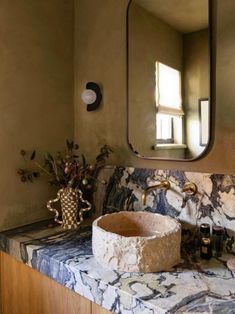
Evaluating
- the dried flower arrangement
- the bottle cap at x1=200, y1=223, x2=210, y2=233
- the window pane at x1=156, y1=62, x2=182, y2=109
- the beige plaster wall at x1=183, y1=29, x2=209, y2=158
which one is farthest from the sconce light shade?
the bottle cap at x1=200, y1=223, x2=210, y2=233

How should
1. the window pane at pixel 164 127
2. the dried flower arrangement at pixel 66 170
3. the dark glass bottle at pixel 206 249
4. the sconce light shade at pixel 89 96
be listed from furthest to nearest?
the sconce light shade at pixel 89 96 → the dried flower arrangement at pixel 66 170 → the window pane at pixel 164 127 → the dark glass bottle at pixel 206 249

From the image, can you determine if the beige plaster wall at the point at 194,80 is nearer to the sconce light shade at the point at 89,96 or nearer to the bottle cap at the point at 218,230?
the bottle cap at the point at 218,230

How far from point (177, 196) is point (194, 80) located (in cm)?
52

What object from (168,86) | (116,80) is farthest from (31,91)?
(168,86)

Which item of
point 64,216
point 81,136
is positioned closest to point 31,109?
point 81,136

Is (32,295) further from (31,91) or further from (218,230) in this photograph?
(31,91)

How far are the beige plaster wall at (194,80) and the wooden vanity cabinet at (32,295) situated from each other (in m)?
0.75

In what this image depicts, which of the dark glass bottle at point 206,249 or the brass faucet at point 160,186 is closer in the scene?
the dark glass bottle at point 206,249

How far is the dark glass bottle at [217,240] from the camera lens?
3.69 feet

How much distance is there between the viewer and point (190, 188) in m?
1.21

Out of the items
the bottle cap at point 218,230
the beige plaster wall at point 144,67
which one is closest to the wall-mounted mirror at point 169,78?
the beige plaster wall at point 144,67

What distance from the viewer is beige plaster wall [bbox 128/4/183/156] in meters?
1.34

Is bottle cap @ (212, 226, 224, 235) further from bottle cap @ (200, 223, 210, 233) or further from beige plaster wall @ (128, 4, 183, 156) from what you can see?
beige plaster wall @ (128, 4, 183, 156)

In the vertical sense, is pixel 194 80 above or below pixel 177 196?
above
